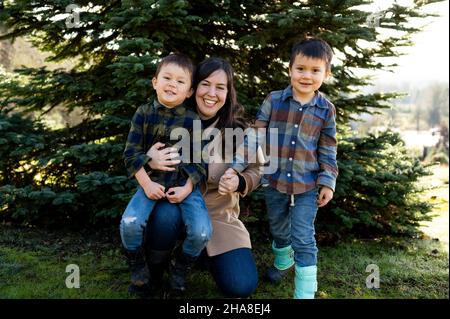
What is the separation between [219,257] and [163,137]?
882mm

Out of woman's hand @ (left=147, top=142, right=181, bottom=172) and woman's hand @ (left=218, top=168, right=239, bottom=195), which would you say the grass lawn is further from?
woman's hand @ (left=147, top=142, right=181, bottom=172)

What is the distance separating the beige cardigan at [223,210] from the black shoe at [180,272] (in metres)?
0.22

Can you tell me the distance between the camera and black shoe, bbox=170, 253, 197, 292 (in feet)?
8.99

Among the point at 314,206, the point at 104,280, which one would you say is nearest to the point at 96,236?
the point at 104,280

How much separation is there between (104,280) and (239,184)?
1302mm

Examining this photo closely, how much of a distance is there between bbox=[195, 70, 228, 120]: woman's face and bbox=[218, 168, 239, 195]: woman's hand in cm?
47

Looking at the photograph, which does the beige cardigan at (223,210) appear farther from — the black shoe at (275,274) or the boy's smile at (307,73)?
the boy's smile at (307,73)

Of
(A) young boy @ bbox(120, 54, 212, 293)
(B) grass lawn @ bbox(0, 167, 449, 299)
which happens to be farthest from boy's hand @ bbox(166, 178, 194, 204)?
(B) grass lawn @ bbox(0, 167, 449, 299)

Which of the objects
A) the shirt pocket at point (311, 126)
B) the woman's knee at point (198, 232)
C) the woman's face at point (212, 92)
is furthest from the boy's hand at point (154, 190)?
the shirt pocket at point (311, 126)

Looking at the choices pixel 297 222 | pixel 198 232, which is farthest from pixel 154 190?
pixel 297 222

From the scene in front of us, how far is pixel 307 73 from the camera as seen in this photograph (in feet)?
9.00

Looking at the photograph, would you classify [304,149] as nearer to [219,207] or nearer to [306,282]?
[219,207]
